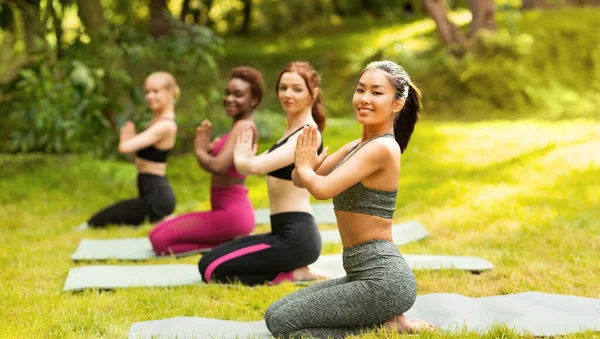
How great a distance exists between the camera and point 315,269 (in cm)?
427

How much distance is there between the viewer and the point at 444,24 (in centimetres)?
1177

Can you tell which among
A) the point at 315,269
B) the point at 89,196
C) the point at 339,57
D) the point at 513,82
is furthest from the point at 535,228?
the point at 339,57

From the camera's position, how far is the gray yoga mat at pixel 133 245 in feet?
16.3

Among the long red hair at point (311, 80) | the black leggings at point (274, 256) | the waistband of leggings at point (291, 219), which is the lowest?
the black leggings at point (274, 256)

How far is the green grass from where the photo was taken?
367 centimetres

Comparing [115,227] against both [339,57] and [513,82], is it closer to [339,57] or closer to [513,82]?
[513,82]

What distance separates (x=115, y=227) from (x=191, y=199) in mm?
1330

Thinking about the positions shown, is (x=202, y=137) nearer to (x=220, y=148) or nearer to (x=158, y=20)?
(x=220, y=148)

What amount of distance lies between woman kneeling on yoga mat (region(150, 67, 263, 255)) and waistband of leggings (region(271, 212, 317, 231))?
72cm

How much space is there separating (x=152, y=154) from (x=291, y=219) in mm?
2146

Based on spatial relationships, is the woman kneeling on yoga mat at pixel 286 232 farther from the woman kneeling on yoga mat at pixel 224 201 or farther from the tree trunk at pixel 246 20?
the tree trunk at pixel 246 20

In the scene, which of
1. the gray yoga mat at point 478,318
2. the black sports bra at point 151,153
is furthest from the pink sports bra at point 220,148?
A: the gray yoga mat at point 478,318

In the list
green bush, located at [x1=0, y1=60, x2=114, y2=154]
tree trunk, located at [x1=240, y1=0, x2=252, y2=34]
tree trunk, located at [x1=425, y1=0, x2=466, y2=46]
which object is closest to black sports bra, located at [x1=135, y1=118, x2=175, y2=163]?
green bush, located at [x1=0, y1=60, x2=114, y2=154]

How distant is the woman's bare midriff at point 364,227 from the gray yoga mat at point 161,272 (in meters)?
1.23
